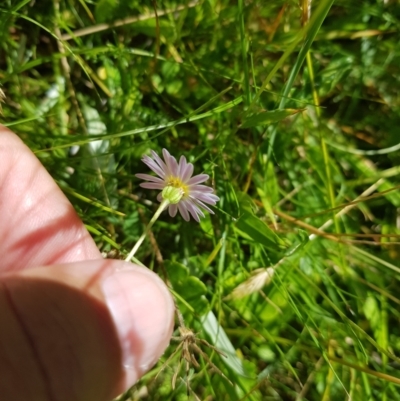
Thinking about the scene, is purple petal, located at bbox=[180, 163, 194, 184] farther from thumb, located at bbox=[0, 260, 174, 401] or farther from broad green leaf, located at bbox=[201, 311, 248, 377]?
broad green leaf, located at bbox=[201, 311, 248, 377]

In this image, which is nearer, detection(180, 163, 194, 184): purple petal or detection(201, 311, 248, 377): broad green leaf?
detection(180, 163, 194, 184): purple petal

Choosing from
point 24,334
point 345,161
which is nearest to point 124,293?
point 24,334

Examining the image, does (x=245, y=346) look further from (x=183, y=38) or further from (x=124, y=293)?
(x=183, y=38)

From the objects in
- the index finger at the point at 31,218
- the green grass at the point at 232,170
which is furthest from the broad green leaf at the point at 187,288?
the index finger at the point at 31,218

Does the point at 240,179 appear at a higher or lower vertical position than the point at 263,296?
higher

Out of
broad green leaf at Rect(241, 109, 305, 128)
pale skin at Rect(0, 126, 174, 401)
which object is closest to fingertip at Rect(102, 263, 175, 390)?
pale skin at Rect(0, 126, 174, 401)

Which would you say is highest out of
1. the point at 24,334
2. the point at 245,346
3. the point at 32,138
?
the point at 32,138
